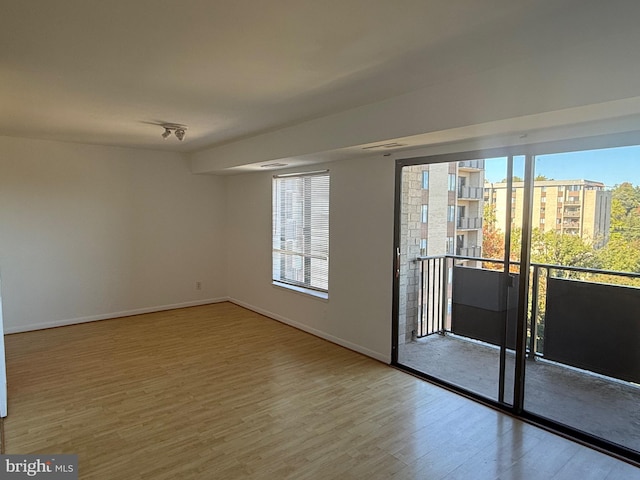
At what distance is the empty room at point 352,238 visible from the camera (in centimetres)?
200

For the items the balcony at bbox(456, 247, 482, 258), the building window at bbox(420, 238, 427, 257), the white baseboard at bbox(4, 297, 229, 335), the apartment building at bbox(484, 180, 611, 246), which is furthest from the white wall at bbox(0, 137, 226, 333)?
the apartment building at bbox(484, 180, 611, 246)

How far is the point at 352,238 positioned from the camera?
4.46m

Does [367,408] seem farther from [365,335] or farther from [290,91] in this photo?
[290,91]

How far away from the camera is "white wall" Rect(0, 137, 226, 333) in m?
4.99

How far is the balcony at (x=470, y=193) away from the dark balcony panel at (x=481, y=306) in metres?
0.68

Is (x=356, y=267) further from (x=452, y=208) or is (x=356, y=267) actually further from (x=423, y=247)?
(x=452, y=208)

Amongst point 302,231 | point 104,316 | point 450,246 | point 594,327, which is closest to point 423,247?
point 450,246

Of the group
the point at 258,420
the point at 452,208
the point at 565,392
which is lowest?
the point at 258,420

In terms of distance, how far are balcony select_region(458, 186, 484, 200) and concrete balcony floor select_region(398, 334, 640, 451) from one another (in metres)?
1.36

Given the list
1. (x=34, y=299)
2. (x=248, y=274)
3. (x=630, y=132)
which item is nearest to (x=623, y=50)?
(x=630, y=132)

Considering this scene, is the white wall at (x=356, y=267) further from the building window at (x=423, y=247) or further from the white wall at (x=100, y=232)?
the white wall at (x=100, y=232)

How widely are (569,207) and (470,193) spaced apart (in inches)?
34.8

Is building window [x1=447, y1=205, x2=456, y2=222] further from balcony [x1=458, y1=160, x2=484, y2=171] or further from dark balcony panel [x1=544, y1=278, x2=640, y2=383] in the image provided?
dark balcony panel [x1=544, y1=278, x2=640, y2=383]

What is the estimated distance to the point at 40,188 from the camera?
5.08m
